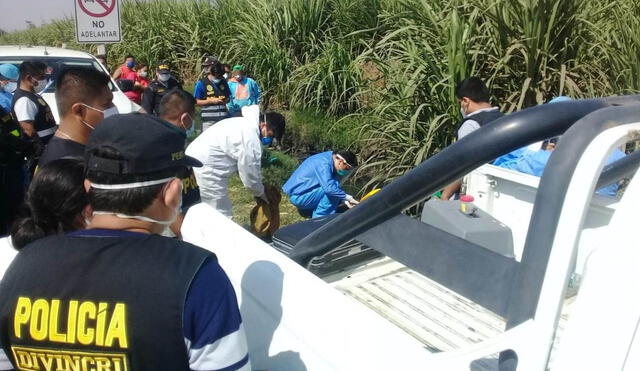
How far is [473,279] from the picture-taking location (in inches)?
60.8

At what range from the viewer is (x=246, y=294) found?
76.9 inches

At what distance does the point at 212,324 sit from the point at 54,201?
0.98 metres

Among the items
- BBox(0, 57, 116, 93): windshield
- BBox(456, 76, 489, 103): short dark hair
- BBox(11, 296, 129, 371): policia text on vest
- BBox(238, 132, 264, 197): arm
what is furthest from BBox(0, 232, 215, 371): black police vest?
BBox(0, 57, 116, 93): windshield

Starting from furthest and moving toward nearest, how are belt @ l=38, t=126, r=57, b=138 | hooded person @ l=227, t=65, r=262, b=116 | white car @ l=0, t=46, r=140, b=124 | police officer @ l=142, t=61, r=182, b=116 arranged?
hooded person @ l=227, t=65, r=262, b=116 → police officer @ l=142, t=61, r=182, b=116 → white car @ l=0, t=46, r=140, b=124 → belt @ l=38, t=126, r=57, b=138

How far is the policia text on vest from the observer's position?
54.9 inches

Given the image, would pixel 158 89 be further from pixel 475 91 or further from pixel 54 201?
pixel 54 201

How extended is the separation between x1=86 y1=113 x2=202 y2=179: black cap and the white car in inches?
236

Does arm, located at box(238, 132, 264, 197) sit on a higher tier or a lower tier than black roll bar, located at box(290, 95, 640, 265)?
lower

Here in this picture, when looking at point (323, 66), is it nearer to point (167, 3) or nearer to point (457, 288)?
point (457, 288)

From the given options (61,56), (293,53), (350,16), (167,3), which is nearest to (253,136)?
(61,56)

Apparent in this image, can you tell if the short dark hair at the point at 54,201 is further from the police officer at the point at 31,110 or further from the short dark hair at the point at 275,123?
the short dark hair at the point at 275,123

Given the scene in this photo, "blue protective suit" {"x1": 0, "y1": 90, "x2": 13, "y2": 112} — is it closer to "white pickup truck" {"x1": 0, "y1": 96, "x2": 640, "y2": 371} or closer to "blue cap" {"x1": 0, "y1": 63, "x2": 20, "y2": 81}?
"blue cap" {"x1": 0, "y1": 63, "x2": 20, "y2": 81}

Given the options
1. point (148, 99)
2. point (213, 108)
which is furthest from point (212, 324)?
point (148, 99)

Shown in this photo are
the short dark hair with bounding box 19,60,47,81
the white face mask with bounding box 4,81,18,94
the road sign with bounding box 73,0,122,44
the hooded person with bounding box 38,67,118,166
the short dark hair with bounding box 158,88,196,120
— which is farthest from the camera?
the road sign with bounding box 73,0,122,44
